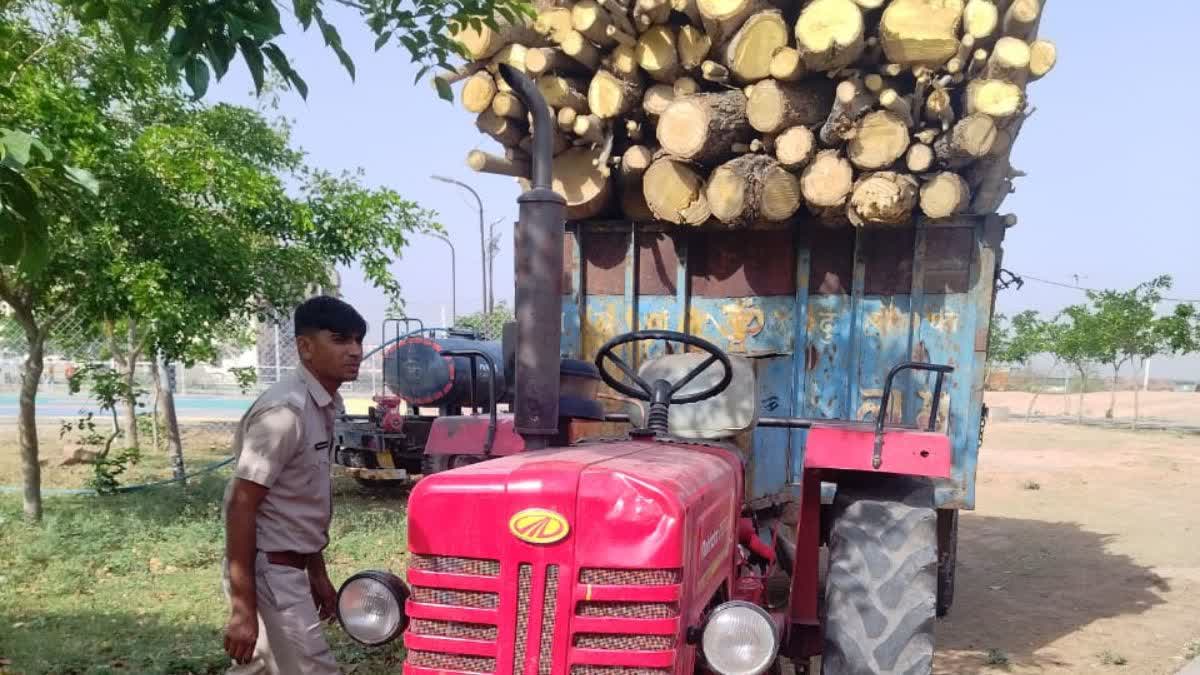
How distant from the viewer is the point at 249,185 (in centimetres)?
697

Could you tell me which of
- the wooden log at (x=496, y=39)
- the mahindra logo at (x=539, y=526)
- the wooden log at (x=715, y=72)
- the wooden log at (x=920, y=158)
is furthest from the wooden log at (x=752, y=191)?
the mahindra logo at (x=539, y=526)

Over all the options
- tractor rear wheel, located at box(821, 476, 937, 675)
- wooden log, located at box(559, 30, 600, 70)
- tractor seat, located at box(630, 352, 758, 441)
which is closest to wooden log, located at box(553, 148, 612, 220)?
wooden log, located at box(559, 30, 600, 70)

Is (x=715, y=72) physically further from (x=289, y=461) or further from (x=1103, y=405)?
(x=1103, y=405)

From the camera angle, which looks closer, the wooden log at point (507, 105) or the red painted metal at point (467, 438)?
the red painted metal at point (467, 438)

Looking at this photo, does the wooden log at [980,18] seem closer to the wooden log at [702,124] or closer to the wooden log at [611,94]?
the wooden log at [702,124]

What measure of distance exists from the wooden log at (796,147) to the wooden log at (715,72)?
45 cm

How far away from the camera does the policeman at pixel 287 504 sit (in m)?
2.34

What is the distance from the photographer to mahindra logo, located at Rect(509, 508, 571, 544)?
2082mm

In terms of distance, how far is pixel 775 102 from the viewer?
180 inches

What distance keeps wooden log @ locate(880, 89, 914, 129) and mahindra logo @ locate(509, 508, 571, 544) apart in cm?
325

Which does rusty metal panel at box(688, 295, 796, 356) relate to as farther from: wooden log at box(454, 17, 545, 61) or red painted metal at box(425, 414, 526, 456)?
wooden log at box(454, 17, 545, 61)

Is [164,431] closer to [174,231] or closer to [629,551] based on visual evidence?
[174,231]

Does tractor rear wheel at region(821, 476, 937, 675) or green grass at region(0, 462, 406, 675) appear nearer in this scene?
tractor rear wheel at region(821, 476, 937, 675)

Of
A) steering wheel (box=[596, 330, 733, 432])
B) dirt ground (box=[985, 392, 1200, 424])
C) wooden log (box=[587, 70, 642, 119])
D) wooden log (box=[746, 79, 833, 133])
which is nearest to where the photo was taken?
steering wheel (box=[596, 330, 733, 432])
